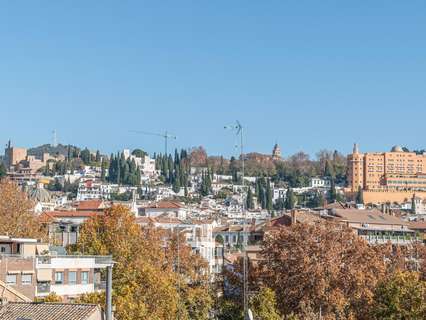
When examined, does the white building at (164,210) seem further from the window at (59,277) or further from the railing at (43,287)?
the railing at (43,287)

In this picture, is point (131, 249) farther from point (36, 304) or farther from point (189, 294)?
point (36, 304)

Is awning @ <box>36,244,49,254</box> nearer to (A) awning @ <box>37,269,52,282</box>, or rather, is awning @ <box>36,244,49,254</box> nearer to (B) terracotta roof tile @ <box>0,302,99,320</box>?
(A) awning @ <box>37,269,52,282</box>

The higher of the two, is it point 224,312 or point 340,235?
point 340,235

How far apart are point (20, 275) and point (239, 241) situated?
72.2 meters

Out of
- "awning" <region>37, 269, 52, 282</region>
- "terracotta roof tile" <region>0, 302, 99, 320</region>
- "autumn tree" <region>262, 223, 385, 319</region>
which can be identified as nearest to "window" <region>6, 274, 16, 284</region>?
"awning" <region>37, 269, 52, 282</region>

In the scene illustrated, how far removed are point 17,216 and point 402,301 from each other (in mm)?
31029

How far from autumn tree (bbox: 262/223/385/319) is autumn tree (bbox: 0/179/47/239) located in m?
18.7

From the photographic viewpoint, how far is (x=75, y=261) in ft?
162

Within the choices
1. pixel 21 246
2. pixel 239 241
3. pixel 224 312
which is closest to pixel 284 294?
pixel 224 312

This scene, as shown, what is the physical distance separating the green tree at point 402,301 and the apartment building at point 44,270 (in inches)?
634

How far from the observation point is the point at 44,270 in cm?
4731

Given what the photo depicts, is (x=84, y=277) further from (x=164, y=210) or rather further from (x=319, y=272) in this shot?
(x=164, y=210)

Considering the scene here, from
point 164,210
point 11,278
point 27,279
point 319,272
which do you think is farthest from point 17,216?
point 164,210

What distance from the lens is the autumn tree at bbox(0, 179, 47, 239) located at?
68.9 metres
